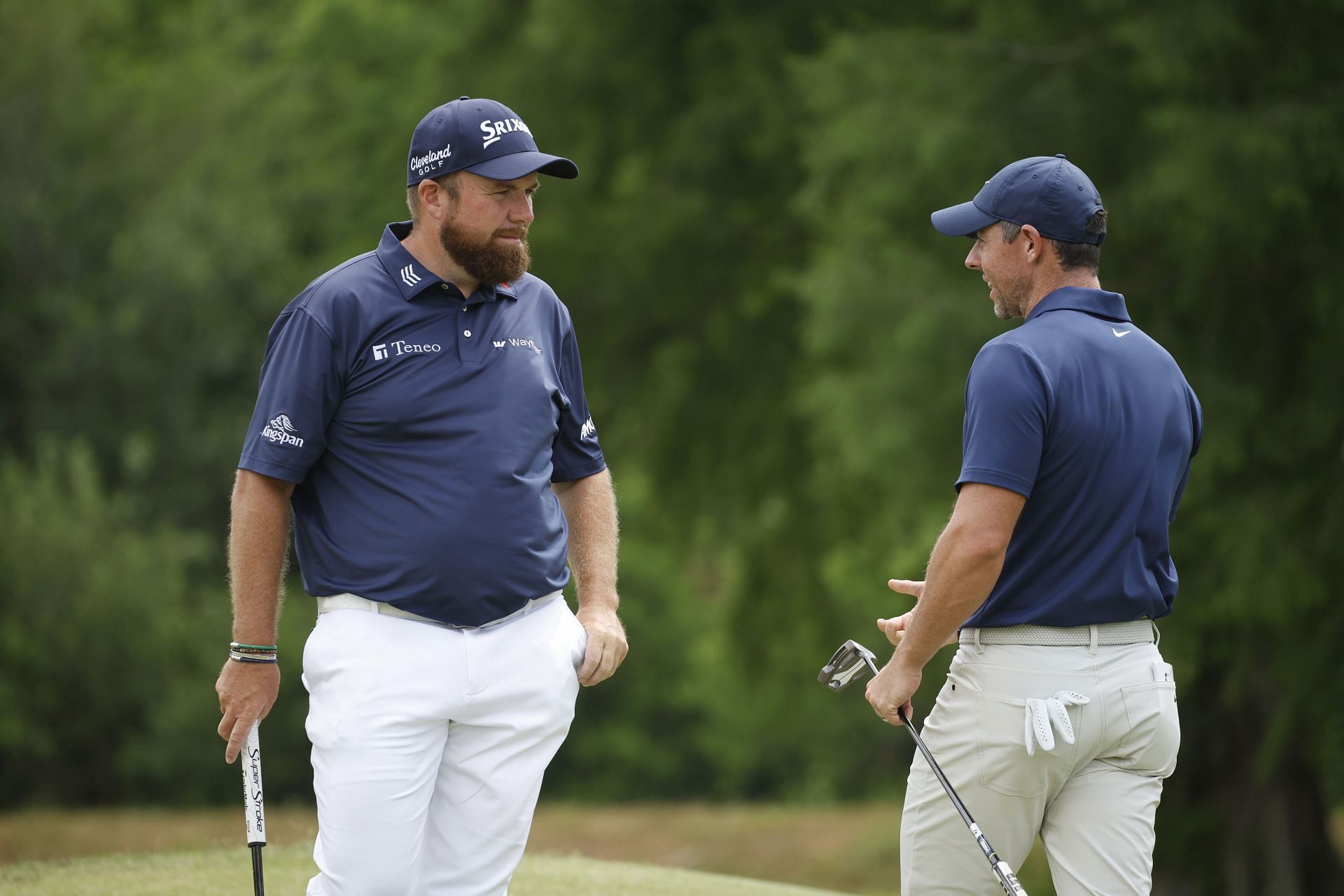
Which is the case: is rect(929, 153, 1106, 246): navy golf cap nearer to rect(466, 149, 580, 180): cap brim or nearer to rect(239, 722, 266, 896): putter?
rect(466, 149, 580, 180): cap brim

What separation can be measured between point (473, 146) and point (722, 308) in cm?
1029

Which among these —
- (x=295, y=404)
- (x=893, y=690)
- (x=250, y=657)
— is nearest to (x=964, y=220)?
(x=893, y=690)

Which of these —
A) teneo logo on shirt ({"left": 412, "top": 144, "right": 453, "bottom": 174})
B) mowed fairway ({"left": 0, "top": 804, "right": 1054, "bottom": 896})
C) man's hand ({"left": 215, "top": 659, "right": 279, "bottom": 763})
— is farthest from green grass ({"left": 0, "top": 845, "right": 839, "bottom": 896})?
teneo logo on shirt ({"left": 412, "top": 144, "right": 453, "bottom": 174})

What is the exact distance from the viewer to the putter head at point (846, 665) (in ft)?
12.5

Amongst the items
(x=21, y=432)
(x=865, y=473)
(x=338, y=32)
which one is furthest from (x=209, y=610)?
(x=865, y=473)

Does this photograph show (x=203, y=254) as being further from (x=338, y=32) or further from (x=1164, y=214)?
(x=1164, y=214)

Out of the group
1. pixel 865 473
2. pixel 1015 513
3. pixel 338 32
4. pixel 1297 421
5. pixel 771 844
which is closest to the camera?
pixel 1015 513

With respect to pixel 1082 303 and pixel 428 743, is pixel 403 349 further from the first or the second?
pixel 1082 303

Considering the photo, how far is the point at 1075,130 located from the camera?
9.64 m

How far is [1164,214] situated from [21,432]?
47.5 feet

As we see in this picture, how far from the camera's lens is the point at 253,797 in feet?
11.8

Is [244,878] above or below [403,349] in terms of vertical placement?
below

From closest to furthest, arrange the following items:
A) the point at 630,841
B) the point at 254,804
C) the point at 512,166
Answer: the point at 512,166 → the point at 254,804 → the point at 630,841

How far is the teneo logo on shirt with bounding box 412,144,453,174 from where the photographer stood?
3.51 meters
